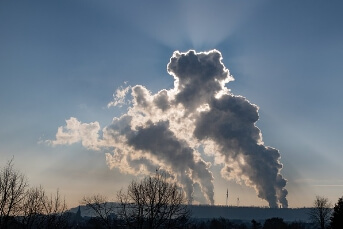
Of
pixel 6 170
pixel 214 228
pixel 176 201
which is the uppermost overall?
pixel 6 170

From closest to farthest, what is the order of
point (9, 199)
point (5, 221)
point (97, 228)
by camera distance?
point (5, 221) → point (9, 199) → point (97, 228)

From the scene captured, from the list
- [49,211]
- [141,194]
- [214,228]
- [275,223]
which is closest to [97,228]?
[49,211]

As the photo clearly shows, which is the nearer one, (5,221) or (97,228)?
(5,221)

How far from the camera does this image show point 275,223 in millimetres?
117812

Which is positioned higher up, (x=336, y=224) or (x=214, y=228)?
(x=336, y=224)

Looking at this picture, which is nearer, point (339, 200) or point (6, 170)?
point (6, 170)

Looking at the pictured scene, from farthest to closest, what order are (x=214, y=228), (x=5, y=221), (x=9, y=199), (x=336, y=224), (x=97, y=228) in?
(x=214, y=228) < (x=97, y=228) < (x=336, y=224) < (x=9, y=199) < (x=5, y=221)

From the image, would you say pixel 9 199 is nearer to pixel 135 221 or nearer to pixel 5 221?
pixel 5 221

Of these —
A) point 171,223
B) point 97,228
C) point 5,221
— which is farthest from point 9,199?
point 97,228

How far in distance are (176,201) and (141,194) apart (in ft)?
12.2

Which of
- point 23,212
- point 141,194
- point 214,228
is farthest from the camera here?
point 214,228

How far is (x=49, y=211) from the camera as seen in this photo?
143ft

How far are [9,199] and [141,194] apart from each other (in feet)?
40.9

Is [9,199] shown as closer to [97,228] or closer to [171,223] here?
[171,223]
